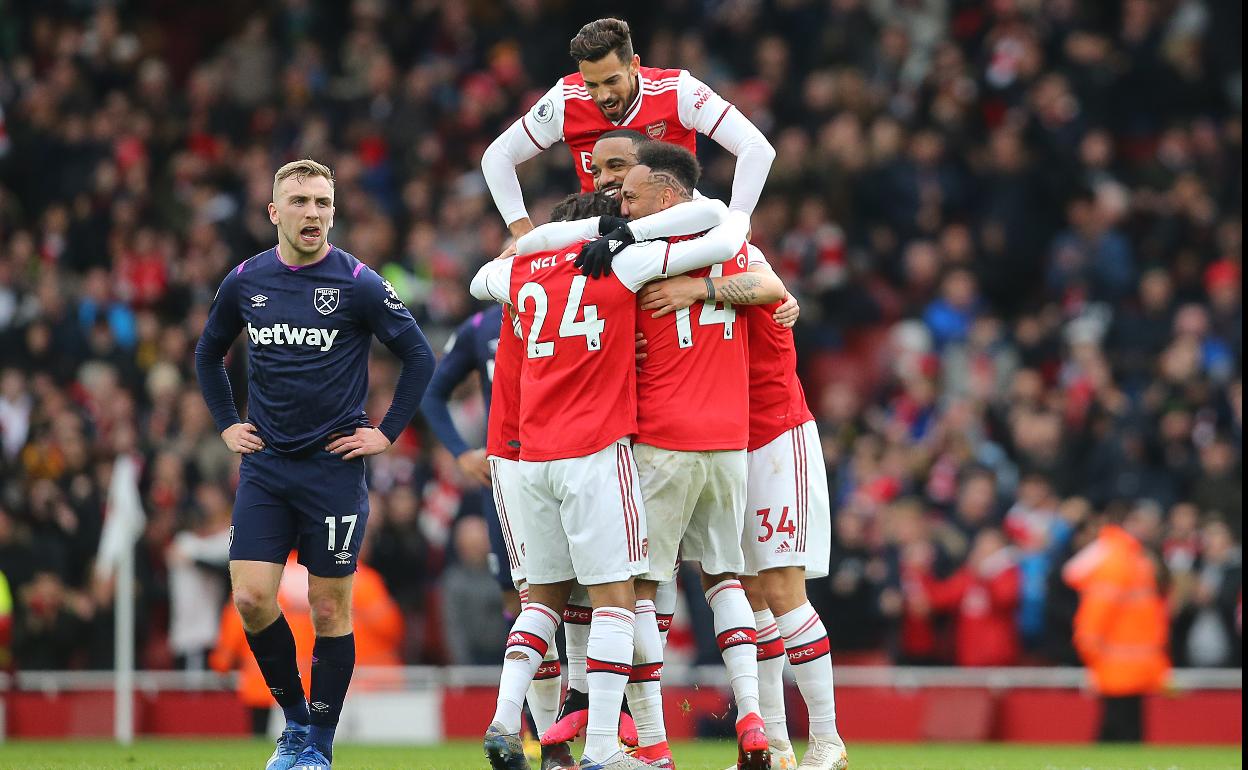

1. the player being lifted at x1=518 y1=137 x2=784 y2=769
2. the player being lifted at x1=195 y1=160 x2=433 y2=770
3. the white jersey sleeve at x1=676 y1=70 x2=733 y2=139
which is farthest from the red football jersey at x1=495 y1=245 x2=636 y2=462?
the white jersey sleeve at x1=676 y1=70 x2=733 y2=139

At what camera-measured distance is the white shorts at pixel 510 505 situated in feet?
28.3

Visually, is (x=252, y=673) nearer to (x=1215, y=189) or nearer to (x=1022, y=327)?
(x=1022, y=327)

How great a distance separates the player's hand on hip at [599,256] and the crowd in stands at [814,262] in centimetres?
796

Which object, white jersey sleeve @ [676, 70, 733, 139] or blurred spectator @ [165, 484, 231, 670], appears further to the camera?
blurred spectator @ [165, 484, 231, 670]

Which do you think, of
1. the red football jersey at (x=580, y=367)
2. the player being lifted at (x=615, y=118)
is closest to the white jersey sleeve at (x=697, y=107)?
the player being lifted at (x=615, y=118)

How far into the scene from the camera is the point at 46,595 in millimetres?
16031

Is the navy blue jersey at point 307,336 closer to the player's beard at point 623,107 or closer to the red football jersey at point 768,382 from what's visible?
the player's beard at point 623,107

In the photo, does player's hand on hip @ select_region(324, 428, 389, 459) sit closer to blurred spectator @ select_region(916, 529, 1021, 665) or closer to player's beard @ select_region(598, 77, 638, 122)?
player's beard @ select_region(598, 77, 638, 122)

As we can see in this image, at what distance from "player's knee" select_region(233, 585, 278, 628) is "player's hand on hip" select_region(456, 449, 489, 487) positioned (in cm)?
204

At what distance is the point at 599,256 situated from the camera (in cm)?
787

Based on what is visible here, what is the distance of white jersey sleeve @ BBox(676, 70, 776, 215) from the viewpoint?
29.9 ft

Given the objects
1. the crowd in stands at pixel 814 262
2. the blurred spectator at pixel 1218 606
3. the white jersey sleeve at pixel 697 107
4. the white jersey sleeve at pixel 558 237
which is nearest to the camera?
the white jersey sleeve at pixel 558 237

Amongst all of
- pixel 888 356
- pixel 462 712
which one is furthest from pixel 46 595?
pixel 888 356

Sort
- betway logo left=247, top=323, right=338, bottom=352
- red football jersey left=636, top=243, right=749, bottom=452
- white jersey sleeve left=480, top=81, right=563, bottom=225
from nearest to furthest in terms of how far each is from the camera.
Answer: red football jersey left=636, top=243, right=749, bottom=452, betway logo left=247, top=323, right=338, bottom=352, white jersey sleeve left=480, top=81, right=563, bottom=225
